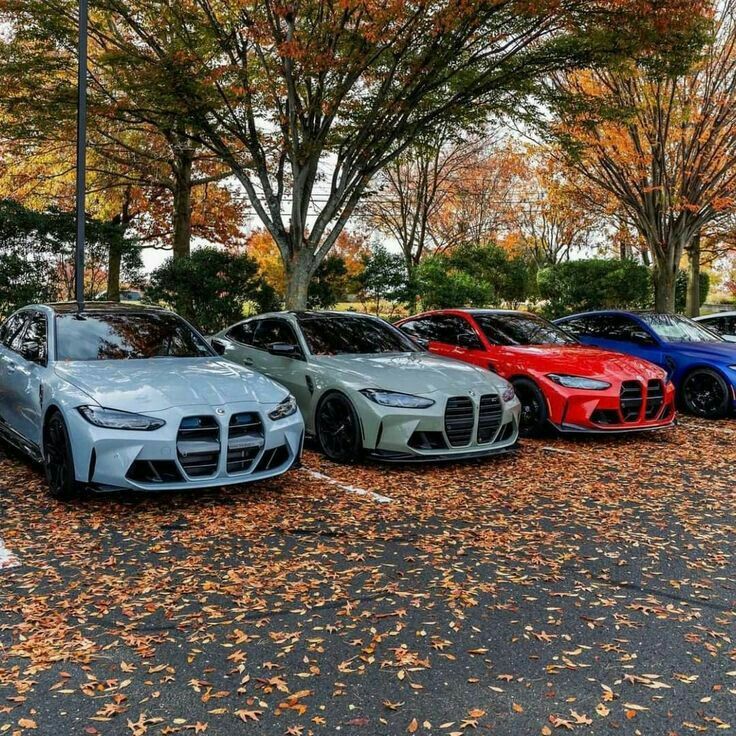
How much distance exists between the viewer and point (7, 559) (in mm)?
4316

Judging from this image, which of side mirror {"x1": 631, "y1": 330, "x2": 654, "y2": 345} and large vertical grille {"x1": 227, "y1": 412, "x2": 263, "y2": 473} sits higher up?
side mirror {"x1": 631, "y1": 330, "x2": 654, "y2": 345}

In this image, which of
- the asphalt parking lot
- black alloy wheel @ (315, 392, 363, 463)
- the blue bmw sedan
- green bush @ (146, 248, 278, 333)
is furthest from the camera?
green bush @ (146, 248, 278, 333)

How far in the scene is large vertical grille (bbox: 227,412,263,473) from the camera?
5344 millimetres

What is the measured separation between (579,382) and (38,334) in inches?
219

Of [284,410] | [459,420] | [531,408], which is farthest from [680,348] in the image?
[284,410]

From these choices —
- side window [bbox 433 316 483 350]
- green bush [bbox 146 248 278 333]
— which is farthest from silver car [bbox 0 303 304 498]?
green bush [bbox 146 248 278 333]

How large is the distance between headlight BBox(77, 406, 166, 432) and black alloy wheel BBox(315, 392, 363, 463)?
208 centimetres

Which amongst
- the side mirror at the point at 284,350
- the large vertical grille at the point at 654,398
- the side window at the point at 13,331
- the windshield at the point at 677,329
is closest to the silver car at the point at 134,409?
the side window at the point at 13,331

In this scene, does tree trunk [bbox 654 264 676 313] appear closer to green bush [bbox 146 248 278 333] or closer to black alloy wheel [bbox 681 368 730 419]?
black alloy wheel [bbox 681 368 730 419]

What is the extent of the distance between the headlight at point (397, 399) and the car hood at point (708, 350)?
5362 mm

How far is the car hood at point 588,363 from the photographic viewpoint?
810 cm

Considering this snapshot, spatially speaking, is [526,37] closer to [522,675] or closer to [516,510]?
[516,510]

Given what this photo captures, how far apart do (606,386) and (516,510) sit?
2.99 m

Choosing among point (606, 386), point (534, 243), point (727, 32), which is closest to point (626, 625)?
point (606, 386)
